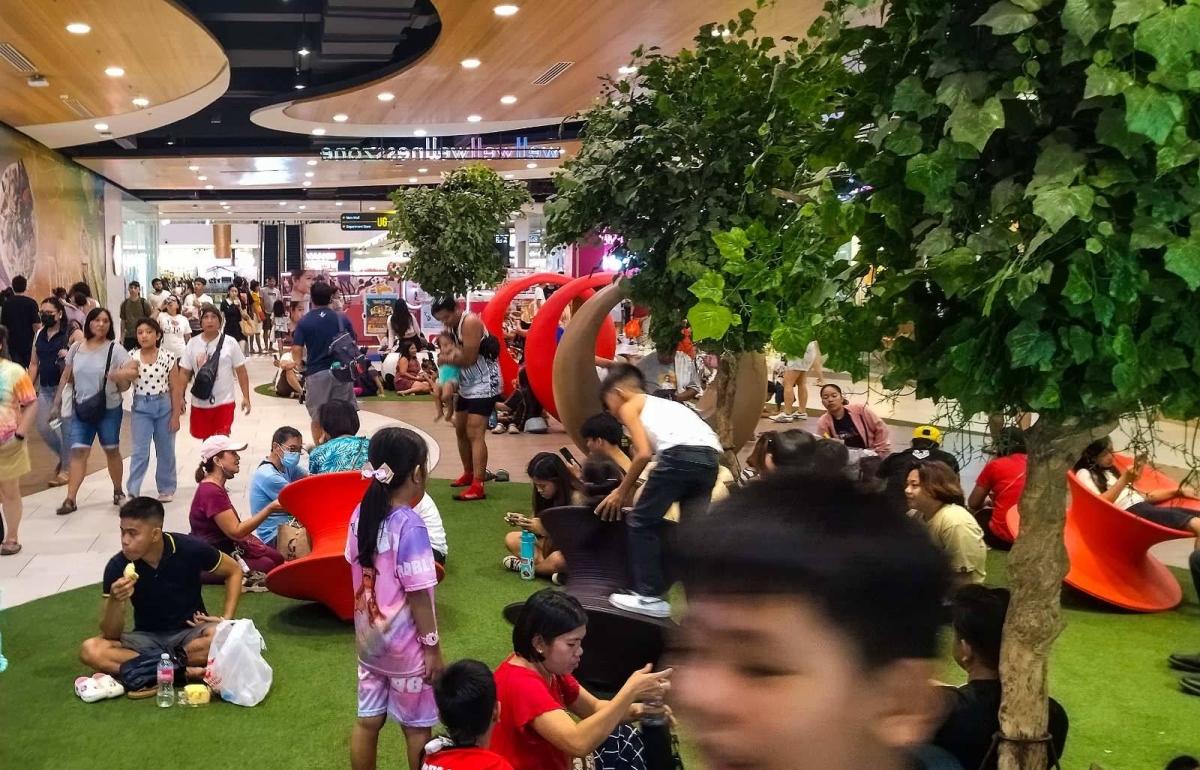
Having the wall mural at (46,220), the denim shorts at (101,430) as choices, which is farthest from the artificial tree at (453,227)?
the wall mural at (46,220)

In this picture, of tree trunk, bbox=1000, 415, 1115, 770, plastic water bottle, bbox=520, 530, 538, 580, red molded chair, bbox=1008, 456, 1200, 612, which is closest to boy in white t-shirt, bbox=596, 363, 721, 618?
plastic water bottle, bbox=520, 530, 538, 580

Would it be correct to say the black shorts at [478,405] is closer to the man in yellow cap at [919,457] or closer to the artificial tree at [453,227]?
Result: the man in yellow cap at [919,457]

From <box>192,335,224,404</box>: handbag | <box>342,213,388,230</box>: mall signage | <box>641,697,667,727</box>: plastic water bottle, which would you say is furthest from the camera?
<box>342,213,388,230</box>: mall signage

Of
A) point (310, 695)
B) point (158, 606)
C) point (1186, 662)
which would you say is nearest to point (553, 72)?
point (158, 606)

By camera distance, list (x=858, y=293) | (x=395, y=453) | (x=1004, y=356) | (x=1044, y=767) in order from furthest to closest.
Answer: (x=395, y=453), (x=1044, y=767), (x=858, y=293), (x=1004, y=356)

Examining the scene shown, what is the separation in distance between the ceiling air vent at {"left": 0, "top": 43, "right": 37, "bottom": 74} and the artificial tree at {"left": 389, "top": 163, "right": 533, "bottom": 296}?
13.6 feet

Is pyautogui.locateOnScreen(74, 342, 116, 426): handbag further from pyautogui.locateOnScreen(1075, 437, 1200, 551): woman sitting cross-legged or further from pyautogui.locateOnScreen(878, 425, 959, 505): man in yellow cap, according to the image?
pyautogui.locateOnScreen(1075, 437, 1200, 551): woman sitting cross-legged

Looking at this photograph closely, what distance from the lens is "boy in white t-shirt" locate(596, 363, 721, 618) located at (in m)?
4.79

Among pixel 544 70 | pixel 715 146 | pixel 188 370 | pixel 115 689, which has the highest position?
pixel 544 70

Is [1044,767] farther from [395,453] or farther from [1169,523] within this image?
[1169,523]

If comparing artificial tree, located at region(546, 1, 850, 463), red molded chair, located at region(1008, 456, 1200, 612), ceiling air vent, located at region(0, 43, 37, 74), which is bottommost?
red molded chair, located at region(1008, 456, 1200, 612)

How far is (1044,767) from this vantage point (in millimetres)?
2619

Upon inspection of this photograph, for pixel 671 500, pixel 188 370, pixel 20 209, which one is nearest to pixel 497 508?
pixel 188 370

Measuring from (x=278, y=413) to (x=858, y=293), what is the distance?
11879 millimetres
